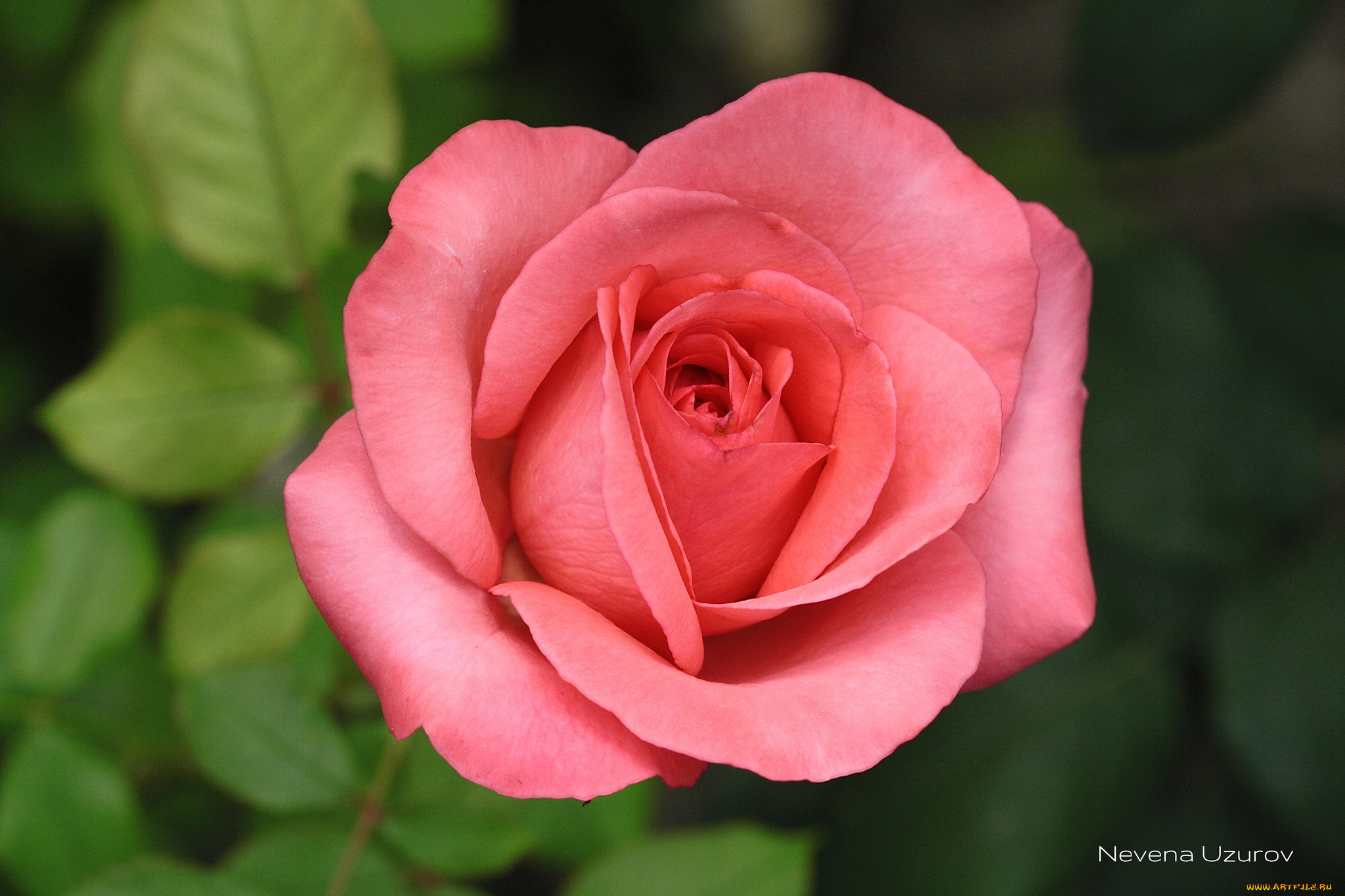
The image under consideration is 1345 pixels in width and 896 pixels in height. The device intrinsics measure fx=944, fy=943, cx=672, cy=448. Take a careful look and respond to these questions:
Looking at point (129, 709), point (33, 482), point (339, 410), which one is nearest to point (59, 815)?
point (129, 709)

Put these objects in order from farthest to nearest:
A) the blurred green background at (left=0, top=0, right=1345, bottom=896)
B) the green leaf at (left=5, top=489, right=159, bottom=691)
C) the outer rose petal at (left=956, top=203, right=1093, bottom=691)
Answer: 1. the green leaf at (left=5, top=489, right=159, bottom=691)
2. the blurred green background at (left=0, top=0, right=1345, bottom=896)
3. the outer rose petal at (left=956, top=203, right=1093, bottom=691)

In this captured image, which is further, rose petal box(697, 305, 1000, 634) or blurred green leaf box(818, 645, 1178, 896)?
blurred green leaf box(818, 645, 1178, 896)

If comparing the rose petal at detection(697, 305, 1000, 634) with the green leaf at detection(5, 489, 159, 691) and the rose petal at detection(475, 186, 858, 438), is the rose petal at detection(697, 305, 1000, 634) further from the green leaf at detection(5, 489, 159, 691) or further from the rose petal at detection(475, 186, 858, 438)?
the green leaf at detection(5, 489, 159, 691)

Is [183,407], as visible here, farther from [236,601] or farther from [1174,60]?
[1174,60]

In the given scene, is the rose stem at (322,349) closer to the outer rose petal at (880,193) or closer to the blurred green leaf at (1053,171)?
the outer rose petal at (880,193)

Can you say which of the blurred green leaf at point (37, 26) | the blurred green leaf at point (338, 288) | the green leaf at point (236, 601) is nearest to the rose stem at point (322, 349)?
the blurred green leaf at point (338, 288)

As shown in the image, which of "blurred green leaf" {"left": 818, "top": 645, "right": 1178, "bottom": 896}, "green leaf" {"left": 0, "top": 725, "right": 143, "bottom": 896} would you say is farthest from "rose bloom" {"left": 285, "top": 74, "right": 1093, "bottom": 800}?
"blurred green leaf" {"left": 818, "top": 645, "right": 1178, "bottom": 896}

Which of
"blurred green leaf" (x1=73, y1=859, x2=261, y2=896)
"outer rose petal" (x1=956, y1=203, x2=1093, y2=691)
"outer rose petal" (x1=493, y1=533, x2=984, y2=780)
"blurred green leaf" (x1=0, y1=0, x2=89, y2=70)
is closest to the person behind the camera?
"outer rose petal" (x1=493, y1=533, x2=984, y2=780)

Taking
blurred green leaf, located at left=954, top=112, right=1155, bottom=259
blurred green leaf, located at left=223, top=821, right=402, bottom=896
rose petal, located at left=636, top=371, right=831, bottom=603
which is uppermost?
rose petal, located at left=636, top=371, right=831, bottom=603
